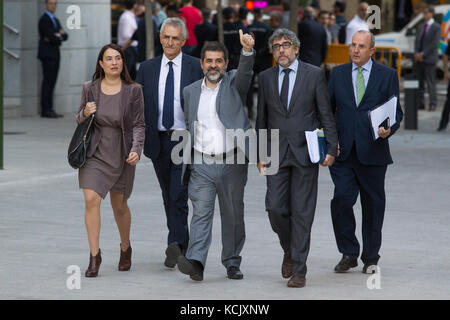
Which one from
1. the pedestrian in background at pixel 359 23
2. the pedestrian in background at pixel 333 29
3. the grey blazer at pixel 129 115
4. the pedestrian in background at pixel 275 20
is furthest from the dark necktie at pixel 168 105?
the pedestrian in background at pixel 333 29

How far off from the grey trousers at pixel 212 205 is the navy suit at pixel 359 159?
0.74 meters

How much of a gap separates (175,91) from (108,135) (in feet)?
2.05

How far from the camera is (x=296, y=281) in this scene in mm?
7582

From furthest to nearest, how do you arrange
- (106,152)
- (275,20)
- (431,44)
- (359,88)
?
(431,44), (275,20), (359,88), (106,152)

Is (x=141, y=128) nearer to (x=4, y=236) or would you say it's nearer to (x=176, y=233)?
(x=176, y=233)

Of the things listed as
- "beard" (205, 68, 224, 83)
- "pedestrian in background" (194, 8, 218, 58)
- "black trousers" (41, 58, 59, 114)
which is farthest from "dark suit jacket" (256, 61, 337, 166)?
"black trousers" (41, 58, 59, 114)

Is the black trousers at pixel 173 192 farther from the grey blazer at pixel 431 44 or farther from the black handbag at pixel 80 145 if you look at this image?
the grey blazer at pixel 431 44

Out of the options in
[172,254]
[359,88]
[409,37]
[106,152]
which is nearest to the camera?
[106,152]

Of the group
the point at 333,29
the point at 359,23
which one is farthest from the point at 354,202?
the point at 333,29

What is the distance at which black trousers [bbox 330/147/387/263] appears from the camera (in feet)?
26.7

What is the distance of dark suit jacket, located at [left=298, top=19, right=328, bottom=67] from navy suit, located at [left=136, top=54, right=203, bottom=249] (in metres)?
11.1

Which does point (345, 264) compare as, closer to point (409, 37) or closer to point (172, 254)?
point (172, 254)

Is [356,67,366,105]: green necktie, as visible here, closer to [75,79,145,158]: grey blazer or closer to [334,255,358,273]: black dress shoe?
[334,255,358,273]: black dress shoe

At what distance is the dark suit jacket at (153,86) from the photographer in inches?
324
